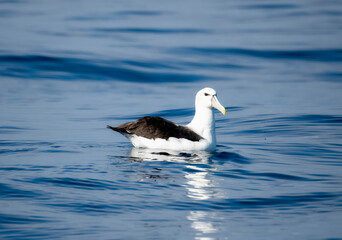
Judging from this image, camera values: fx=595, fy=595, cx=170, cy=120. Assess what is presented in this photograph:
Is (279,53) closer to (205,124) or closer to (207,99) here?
(207,99)

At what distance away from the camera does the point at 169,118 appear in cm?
1678

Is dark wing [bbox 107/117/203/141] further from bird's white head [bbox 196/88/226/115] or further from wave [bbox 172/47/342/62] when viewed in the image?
wave [bbox 172/47/342/62]

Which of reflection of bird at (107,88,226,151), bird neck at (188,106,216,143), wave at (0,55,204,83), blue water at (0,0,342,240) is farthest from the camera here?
wave at (0,55,204,83)

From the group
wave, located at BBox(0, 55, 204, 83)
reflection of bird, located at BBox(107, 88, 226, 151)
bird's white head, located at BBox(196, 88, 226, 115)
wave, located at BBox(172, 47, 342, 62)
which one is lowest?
reflection of bird, located at BBox(107, 88, 226, 151)

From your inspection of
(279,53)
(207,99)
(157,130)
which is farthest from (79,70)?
(157,130)

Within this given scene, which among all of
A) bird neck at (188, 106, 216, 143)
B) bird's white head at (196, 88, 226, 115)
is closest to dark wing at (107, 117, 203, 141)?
bird neck at (188, 106, 216, 143)

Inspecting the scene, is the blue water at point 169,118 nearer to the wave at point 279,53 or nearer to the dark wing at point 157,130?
the wave at point 279,53

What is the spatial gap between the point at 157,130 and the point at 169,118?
553cm

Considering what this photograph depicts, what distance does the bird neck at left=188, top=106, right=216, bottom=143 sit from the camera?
1167 centimetres

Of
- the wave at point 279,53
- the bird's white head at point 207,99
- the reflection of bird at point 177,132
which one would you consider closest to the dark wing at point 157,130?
the reflection of bird at point 177,132

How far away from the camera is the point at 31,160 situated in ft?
34.5

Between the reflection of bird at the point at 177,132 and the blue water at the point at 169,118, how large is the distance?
0.85 ft

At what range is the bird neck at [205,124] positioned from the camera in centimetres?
1167

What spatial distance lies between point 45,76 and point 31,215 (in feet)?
51.9
